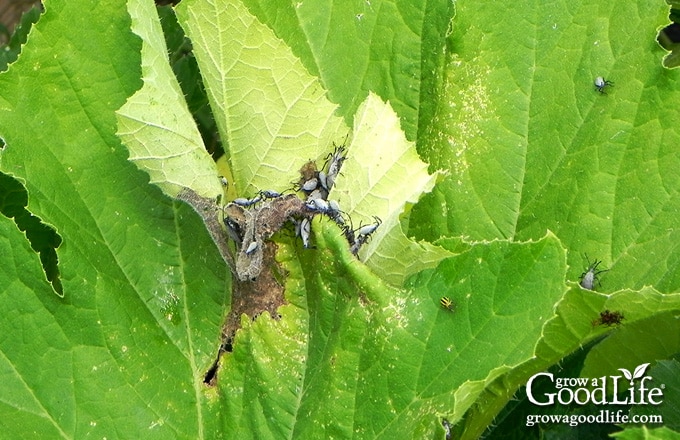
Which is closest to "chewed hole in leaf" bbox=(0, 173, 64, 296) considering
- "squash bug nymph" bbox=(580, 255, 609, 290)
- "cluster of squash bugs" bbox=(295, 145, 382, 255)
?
"cluster of squash bugs" bbox=(295, 145, 382, 255)

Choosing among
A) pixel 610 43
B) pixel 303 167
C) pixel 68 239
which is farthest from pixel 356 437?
pixel 610 43

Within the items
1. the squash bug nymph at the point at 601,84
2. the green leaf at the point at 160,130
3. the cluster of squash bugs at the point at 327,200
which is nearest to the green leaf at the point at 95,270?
the green leaf at the point at 160,130

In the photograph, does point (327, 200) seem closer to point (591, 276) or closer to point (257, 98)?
point (257, 98)

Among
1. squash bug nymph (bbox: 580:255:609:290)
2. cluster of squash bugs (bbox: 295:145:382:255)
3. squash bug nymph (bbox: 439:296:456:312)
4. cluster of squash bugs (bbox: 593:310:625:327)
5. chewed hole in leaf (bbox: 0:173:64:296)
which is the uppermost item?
cluster of squash bugs (bbox: 295:145:382:255)

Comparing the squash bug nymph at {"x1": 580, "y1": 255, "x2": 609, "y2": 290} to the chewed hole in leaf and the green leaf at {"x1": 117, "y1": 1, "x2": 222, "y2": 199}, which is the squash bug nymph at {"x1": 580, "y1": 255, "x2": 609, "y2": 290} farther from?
the chewed hole in leaf

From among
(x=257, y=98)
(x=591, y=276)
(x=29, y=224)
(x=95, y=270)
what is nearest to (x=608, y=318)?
(x=591, y=276)

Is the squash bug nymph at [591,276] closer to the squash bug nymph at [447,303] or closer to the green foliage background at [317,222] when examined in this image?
the green foliage background at [317,222]

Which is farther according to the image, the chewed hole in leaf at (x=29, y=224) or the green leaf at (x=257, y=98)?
the chewed hole in leaf at (x=29, y=224)
